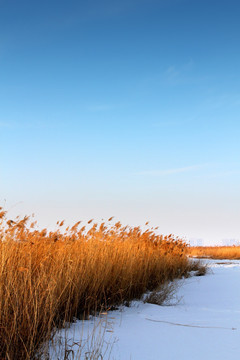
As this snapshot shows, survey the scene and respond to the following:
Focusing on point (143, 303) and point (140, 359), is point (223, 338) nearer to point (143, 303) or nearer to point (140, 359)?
point (140, 359)

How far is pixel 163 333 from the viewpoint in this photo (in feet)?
10.2

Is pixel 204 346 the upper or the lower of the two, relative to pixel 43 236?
lower

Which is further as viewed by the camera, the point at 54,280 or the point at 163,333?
the point at 163,333

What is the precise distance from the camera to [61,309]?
10.5 ft

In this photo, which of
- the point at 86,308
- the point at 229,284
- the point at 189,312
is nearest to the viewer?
the point at 86,308

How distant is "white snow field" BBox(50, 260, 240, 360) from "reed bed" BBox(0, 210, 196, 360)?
183mm

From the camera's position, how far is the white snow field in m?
2.56

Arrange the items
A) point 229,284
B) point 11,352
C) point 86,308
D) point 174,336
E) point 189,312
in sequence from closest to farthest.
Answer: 1. point 11,352
2. point 174,336
3. point 86,308
4. point 189,312
5. point 229,284

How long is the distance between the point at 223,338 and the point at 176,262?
5.29 meters

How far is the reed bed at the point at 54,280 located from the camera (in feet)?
7.29

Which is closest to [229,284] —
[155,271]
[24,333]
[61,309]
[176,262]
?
[176,262]

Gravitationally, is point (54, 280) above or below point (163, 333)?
above

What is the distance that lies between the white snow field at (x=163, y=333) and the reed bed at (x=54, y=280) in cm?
18

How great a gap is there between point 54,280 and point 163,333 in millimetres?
1244
